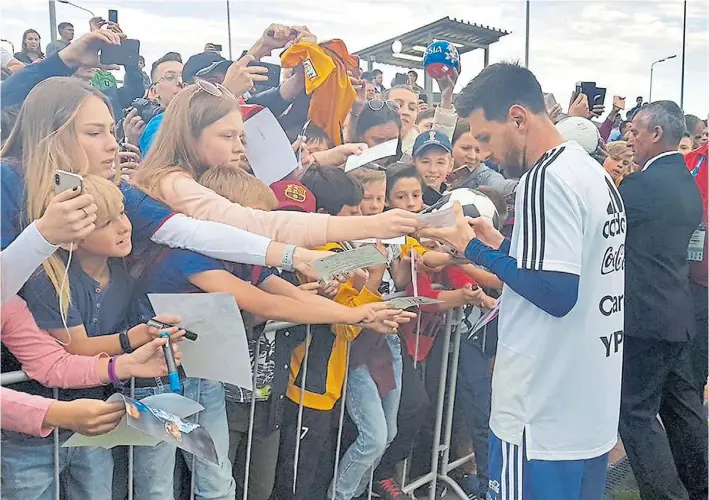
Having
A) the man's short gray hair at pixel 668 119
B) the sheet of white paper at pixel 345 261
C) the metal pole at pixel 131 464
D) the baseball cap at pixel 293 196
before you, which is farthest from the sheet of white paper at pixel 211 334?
the man's short gray hair at pixel 668 119

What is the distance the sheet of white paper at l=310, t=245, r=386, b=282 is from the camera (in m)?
1.97

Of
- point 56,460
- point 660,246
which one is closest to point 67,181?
point 56,460

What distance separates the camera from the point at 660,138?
3420mm

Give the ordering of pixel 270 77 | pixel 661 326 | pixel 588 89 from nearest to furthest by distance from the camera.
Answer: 1. pixel 270 77
2. pixel 588 89
3. pixel 661 326

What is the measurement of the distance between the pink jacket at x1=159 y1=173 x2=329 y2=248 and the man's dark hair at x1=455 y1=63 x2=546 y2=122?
0.60 metres

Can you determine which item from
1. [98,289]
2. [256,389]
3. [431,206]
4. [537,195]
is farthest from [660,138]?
[98,289]

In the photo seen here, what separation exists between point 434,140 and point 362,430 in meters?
1.14

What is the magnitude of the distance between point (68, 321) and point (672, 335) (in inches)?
105

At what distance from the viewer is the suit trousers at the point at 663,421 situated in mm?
3127

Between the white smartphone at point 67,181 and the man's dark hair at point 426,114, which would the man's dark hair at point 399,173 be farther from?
the white smartphone at point 67,181

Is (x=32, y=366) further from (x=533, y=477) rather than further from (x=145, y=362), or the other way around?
(x=533, y=477)

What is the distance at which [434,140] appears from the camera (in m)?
2.74

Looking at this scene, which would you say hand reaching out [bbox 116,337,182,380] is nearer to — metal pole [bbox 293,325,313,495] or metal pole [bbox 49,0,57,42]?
metal pole [bbox 293,325,313,495]

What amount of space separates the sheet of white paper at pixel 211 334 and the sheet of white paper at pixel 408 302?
0.62 meters
